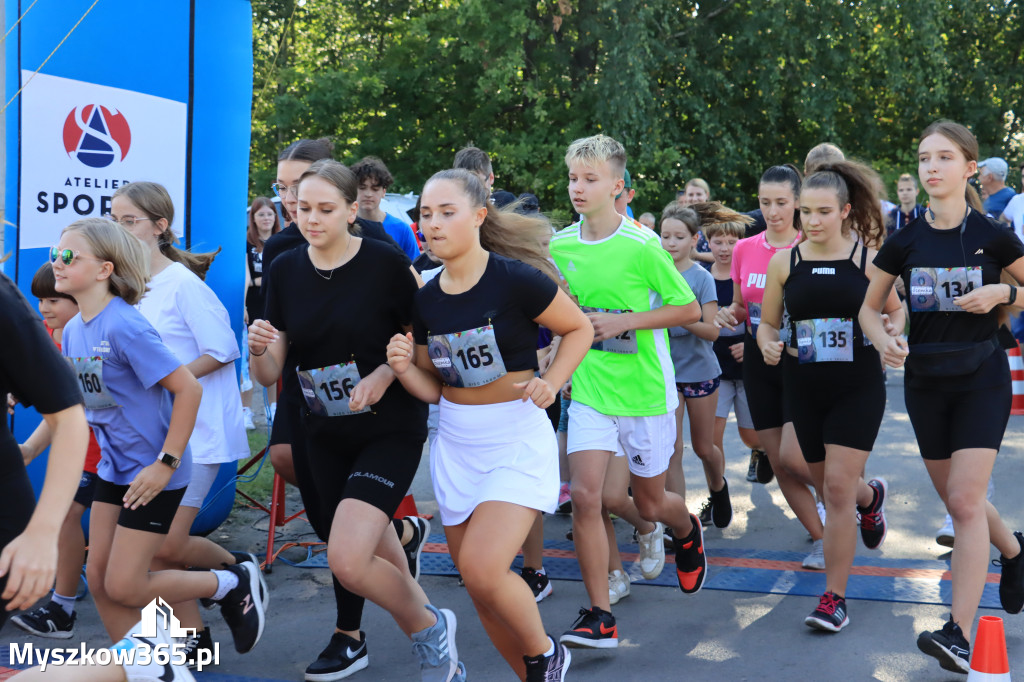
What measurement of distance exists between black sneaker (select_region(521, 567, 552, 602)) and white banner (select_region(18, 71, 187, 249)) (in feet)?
9.21

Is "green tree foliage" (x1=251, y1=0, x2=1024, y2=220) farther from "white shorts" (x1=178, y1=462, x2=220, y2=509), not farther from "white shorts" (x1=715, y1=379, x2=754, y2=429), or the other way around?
"white shorts" (x1=178, y1=462, x2=220, y2=509)

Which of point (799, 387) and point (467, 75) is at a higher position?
point (467, 75)

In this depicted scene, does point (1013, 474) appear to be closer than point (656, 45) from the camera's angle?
Yes

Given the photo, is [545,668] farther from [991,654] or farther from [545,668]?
[991,654]

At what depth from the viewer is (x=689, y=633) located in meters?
4.58

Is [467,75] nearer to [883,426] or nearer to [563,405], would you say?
[883,426]

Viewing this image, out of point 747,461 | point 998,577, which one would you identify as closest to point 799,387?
point 998,577

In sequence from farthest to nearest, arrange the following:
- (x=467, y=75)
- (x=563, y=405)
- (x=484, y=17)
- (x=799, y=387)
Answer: (x=467, y=75) < (x=484, y=17) < (x=563, y=405) < (x=799, y=387)

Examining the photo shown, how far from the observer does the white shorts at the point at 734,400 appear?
663cm

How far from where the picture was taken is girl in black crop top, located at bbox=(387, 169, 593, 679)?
Result: 358 centimetres

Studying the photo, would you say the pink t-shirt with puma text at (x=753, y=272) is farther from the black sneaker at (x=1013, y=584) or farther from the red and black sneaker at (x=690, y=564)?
the black sneaker at (x=1013, y=584)

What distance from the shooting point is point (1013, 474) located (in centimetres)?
718

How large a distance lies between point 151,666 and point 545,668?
4.29ft

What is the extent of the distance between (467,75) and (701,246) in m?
11.2
